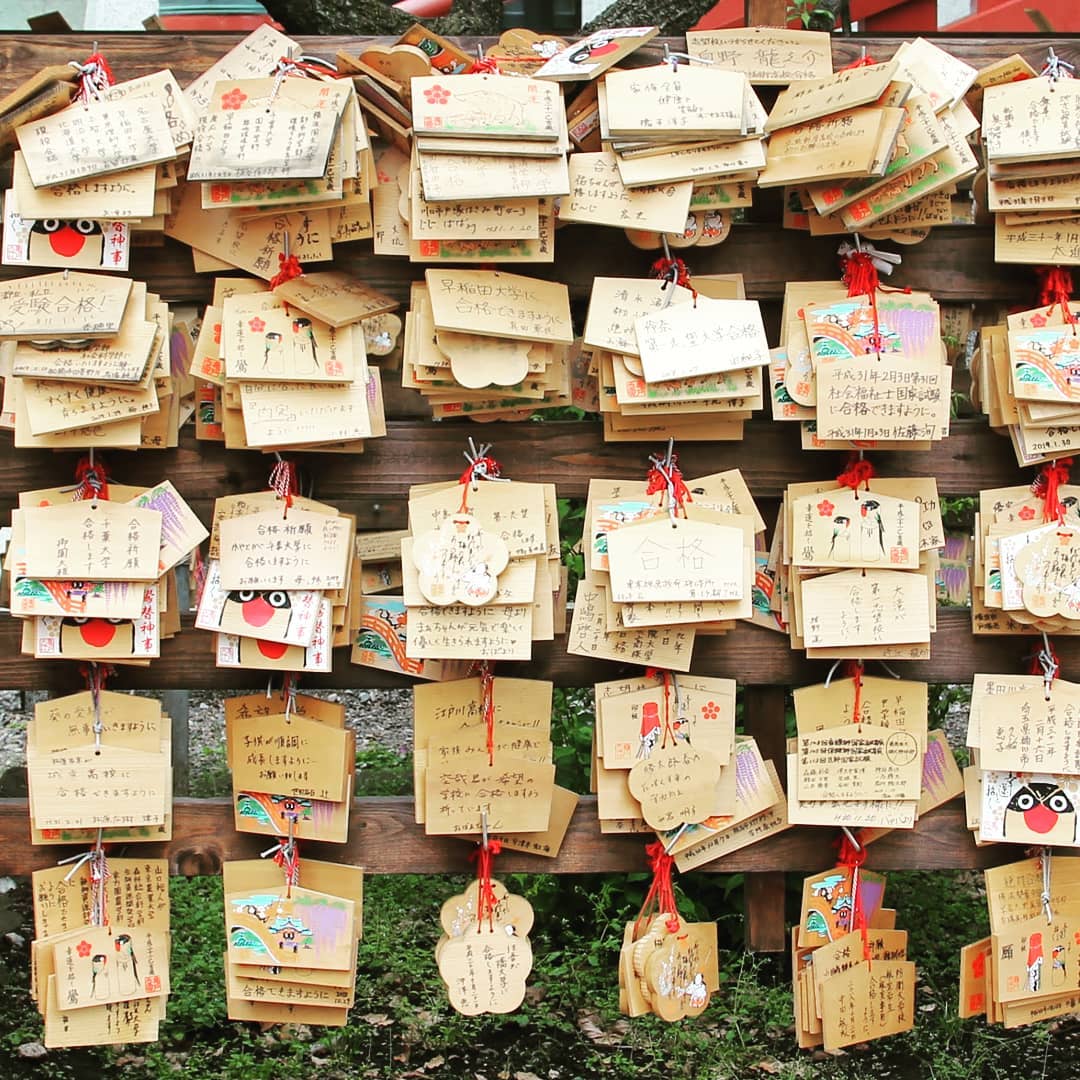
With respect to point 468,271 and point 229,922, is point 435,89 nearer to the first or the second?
point 468,271

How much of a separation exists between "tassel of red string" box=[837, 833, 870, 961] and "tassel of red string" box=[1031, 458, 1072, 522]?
2.26 feet

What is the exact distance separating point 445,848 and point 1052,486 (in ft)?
4.19

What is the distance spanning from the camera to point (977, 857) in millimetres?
2406

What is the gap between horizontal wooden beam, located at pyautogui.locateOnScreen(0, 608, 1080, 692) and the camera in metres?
2.30

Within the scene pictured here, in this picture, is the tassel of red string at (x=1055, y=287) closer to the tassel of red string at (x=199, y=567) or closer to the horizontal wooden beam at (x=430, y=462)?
the horizontal wooden beam at (x=430, y=462)

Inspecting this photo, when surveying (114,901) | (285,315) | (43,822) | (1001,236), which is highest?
(1001,236)

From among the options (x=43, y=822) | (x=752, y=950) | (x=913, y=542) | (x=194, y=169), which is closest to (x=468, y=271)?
(x=194, y=169)

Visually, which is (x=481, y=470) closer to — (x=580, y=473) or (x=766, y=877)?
(x=580, y=473)

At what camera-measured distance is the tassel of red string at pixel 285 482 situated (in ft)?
7.22

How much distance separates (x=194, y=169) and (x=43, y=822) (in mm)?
1142

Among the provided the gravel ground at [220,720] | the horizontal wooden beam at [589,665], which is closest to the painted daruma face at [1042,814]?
the horizontal wooden beam at [589,665]

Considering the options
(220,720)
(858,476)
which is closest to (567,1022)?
(858,476)

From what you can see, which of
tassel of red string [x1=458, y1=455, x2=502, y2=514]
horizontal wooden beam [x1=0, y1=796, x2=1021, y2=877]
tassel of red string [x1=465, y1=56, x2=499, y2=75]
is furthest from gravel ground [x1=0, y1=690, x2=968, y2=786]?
tassel of red string [x1=465, y1=56, x2=499, y2=75]

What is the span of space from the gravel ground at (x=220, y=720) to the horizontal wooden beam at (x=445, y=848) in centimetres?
299
